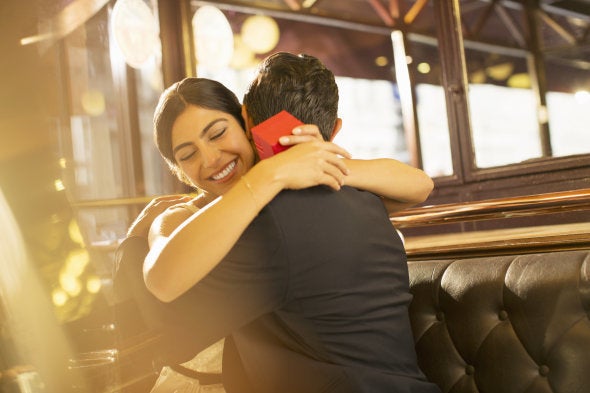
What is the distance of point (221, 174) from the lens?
151cm

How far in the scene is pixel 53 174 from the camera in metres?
2.03

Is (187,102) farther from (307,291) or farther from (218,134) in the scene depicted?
(307,291)

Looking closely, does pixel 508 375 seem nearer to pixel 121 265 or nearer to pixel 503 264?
pixel 503 264

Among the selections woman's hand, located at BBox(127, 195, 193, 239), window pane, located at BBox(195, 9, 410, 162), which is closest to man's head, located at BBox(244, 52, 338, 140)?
woman's hand, located at BBox(127, 195, 193, 239)

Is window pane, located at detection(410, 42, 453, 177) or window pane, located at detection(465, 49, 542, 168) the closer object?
window pane, located at detection(465, 49, 542, 168)

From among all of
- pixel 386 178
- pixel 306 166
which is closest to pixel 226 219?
pixel 306 166

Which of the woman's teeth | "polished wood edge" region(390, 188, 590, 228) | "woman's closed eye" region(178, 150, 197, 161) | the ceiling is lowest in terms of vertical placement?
"polished wood edge" region(390, 188, 590, 228)

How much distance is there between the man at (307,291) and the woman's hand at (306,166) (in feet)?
0.11

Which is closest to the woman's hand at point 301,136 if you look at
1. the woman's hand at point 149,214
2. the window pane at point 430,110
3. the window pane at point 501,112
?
the woman's hand at point 149,214

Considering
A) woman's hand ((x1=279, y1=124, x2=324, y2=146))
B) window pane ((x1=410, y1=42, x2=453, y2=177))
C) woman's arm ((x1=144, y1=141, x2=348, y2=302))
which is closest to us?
woman's arm ((x1=144, y1=141, x2=348, y2=302))

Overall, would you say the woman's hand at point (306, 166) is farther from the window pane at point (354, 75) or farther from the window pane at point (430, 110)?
the window pane at point (354, 75)

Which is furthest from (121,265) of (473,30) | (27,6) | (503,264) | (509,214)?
(473,30)

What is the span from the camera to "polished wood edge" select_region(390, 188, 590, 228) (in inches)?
62.1

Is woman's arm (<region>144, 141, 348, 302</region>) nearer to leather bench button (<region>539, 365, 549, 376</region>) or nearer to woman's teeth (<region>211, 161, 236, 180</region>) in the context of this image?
woman's teeth (<region>211, 161, 236, 180</region>)
